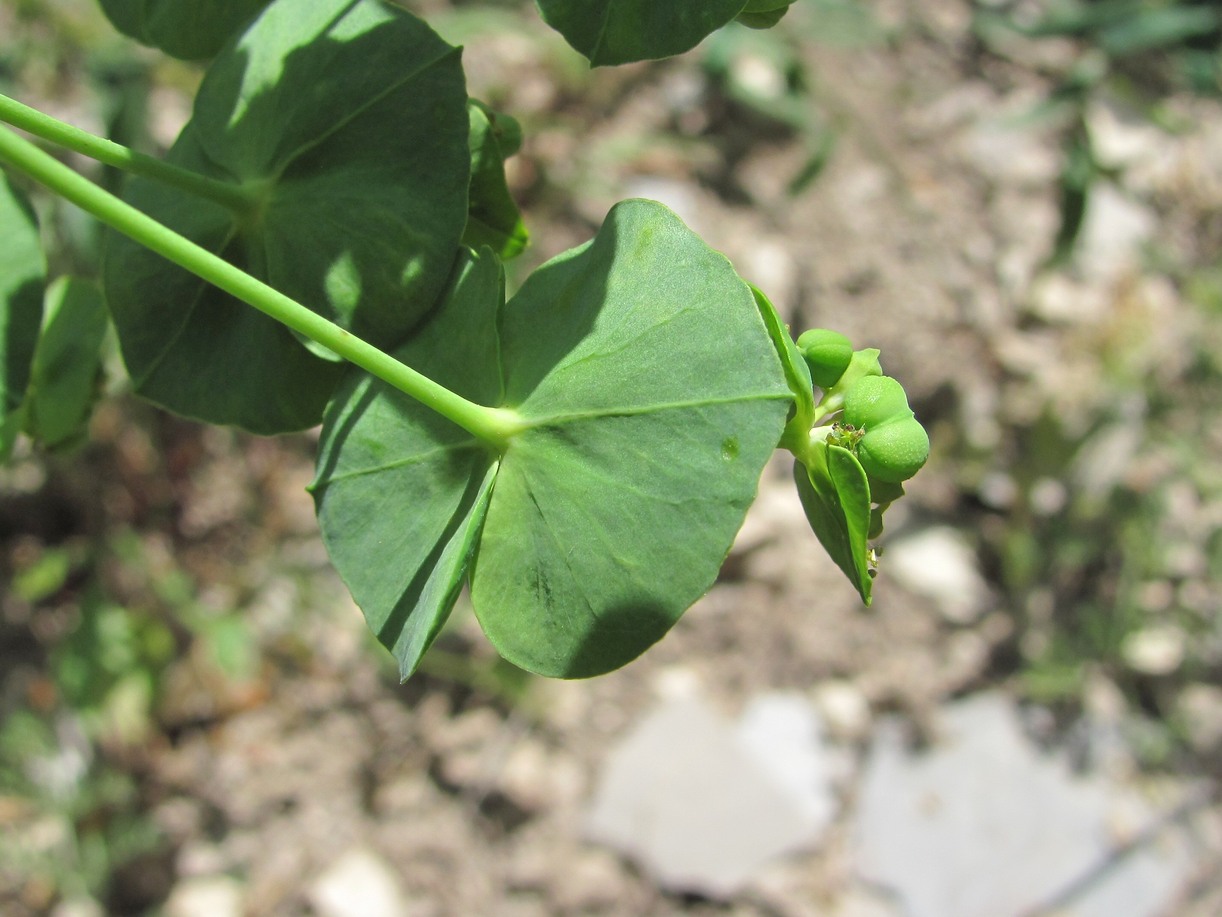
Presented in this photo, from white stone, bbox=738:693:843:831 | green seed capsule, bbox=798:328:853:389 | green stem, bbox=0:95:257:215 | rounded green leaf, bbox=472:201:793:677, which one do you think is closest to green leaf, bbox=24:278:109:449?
green stem, bbox=0:95:257:215

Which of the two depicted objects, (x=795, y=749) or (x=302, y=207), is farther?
(x=795, y=749)

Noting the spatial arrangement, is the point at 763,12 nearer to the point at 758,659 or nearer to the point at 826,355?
the point at 826,355

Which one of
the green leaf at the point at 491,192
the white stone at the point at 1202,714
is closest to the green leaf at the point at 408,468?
the green leaf at the point at 491,192

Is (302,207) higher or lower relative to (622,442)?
higher

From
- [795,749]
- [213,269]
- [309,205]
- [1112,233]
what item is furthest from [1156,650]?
[213,269]

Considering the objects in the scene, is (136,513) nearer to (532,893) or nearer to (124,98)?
(124,98)
